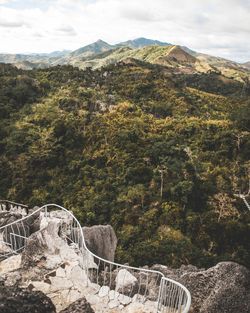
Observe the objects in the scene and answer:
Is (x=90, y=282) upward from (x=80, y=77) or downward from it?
downward

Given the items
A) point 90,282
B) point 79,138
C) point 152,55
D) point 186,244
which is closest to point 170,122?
point 79,138

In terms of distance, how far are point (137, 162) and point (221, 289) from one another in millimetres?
29859

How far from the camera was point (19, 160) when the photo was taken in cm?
4453

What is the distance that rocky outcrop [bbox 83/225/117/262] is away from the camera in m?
14.7

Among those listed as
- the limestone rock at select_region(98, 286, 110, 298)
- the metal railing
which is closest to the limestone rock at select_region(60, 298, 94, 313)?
the limestone rock at select_region(98, 286, 110, 298)

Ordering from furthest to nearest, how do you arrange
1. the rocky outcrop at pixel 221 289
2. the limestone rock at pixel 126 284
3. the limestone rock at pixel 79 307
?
the rocky outcrop at pixel 221 289 → the limestone rock at pixel 126 284 → the limestone rock at pixel 79 307

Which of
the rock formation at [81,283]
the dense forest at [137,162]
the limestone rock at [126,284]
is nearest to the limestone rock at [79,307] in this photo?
the rock formation at [81,283]

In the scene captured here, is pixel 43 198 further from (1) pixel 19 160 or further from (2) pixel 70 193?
(1) pixel 19 160

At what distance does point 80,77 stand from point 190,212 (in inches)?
1573

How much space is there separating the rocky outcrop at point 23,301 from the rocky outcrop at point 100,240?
531 centimetres

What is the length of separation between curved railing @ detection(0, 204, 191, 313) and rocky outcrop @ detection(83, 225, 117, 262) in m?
0.94

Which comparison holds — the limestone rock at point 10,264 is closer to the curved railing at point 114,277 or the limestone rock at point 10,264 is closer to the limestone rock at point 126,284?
the curved railing at point 114,277

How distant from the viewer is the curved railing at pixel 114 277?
9562 millimetres

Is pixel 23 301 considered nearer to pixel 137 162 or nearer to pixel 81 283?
pixel 81 283
